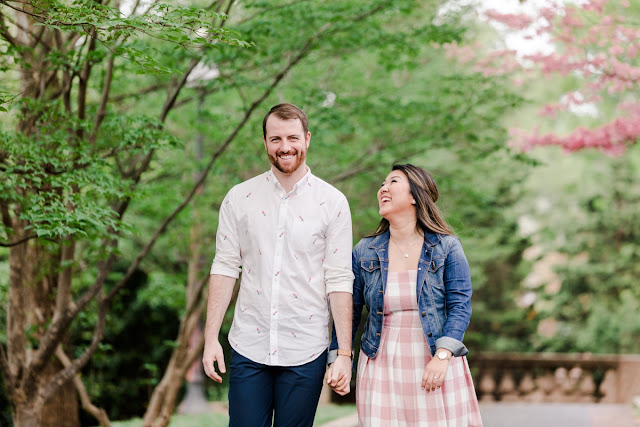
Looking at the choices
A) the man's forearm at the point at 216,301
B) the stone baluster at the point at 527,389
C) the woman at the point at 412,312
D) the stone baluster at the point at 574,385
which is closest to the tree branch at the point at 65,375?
the man's forearm at the point at 216,301

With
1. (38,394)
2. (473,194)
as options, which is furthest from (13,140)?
(473,194)

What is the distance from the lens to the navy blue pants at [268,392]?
316 centimetres

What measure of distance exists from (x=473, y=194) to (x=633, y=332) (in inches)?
373

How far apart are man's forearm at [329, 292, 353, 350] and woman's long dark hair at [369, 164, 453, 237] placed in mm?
546

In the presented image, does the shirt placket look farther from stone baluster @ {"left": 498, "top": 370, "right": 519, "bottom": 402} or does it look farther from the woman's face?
stone baluster @ {"left": 498, "top": 370, "right": 519, "bottom": 402}

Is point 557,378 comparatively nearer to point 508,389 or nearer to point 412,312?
point 508,389

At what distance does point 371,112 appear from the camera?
7.84 meters

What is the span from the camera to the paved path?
10.9 m

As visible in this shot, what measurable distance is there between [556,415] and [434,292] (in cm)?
999

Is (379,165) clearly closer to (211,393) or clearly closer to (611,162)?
(211,393)

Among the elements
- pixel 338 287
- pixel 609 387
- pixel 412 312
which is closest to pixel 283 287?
pixel 338 287

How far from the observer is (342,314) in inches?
129

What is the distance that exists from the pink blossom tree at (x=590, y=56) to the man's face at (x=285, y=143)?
19.6ft

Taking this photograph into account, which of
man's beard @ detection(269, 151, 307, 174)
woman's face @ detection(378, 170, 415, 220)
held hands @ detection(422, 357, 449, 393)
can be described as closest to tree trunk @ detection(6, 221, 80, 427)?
man's beard @ detection(269, 151, 307, 174)
